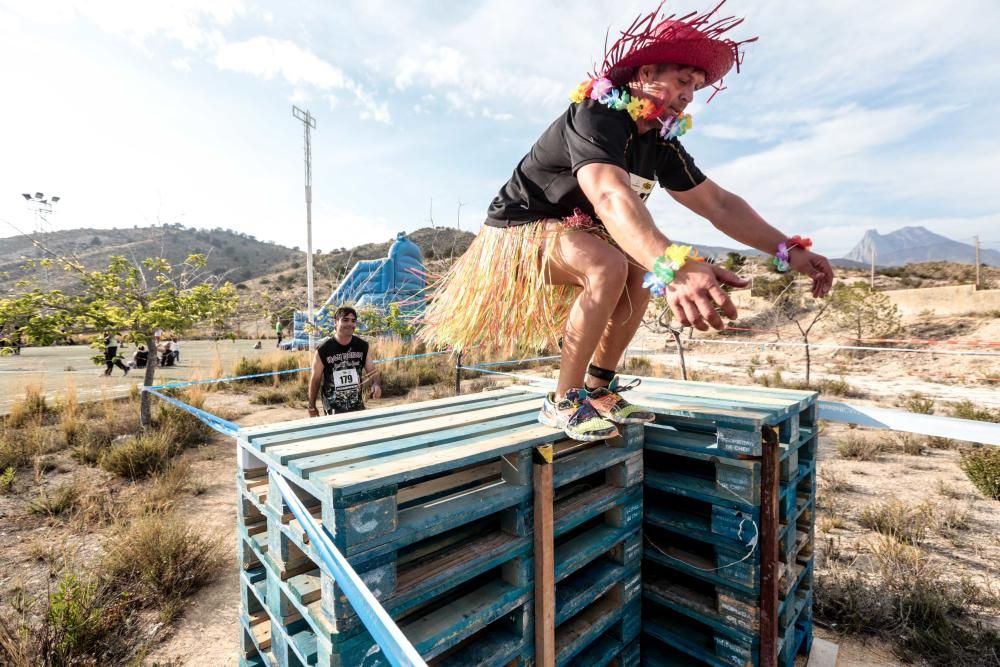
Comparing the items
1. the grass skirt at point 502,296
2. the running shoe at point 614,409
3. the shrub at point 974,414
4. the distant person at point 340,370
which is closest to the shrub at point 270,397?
the distant person at point 340,370

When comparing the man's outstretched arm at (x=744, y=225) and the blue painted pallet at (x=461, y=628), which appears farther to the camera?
the man's outstretched arm at (x=744, y=225)

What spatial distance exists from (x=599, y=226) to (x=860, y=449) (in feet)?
18.8

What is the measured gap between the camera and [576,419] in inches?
68.0

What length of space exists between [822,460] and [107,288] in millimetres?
9349

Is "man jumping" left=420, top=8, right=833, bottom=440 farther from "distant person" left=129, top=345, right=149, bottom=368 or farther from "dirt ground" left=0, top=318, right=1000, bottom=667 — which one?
"distant person" left=129, top=345, right=149, bottom=368

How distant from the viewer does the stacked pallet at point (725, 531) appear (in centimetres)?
172

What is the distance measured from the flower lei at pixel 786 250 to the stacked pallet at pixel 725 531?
0.61 meters

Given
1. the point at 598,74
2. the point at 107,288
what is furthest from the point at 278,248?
the point at 598,74

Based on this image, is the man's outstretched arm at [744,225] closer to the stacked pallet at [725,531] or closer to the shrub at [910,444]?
the stacked pallet at [725,531]

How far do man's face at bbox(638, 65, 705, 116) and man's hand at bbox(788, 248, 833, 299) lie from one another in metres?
0.78

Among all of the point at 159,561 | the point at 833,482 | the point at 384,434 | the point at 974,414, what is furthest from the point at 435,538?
the point at 974,414

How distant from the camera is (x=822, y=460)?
5434 millimetres

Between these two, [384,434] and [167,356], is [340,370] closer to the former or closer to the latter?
[384,434]

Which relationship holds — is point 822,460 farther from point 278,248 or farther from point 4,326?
point 278,248
